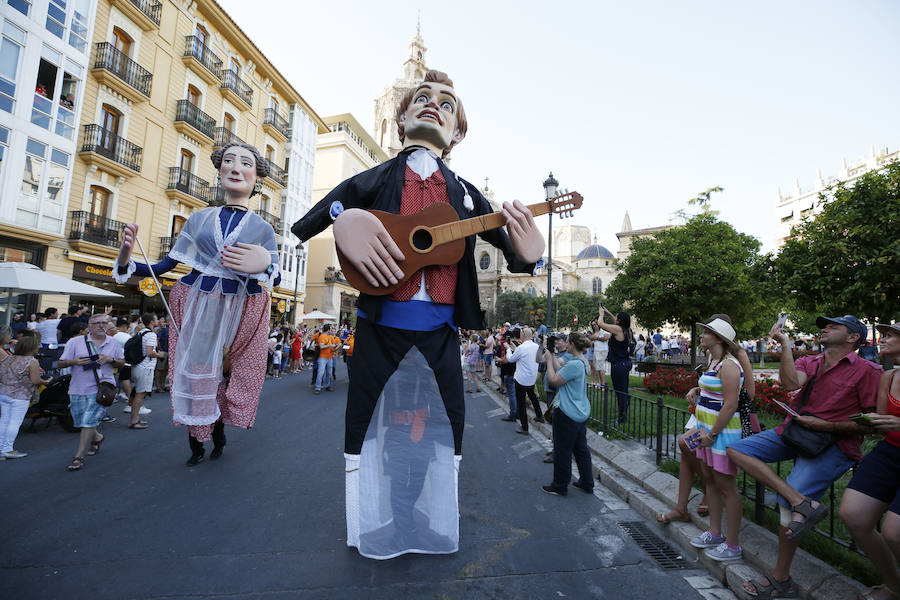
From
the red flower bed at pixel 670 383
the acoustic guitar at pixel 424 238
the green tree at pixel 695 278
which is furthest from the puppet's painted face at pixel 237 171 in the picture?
the green tree at pixel 695 278

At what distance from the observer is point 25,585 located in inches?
90.3

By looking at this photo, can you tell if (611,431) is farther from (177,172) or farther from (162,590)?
(177,172)

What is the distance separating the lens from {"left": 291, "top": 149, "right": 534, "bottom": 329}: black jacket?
2.77 m

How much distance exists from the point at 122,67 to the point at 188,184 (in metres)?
→ 4.52

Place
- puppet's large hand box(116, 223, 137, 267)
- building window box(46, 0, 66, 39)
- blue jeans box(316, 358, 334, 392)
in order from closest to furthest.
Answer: puppet's large hand box(116, 223, 137, 267) → blue jeans box(316, 358, 334, 392) → building window box(46, 0, 66, 39)

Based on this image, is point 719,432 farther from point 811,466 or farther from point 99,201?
point 99,201

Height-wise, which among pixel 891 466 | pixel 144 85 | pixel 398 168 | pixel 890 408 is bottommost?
pixel 891 466

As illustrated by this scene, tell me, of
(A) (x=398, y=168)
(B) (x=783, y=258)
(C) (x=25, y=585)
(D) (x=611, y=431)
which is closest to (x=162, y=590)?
(C) (x=25, y=585)

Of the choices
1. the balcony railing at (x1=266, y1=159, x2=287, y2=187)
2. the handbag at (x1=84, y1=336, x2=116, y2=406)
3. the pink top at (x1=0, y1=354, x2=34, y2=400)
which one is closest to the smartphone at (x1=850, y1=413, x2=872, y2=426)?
the handbag at (x1=84, y1=336, x2=116, y2=406)

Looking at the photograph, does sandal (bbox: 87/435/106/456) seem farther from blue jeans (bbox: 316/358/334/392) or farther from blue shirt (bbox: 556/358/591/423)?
blue jeans (bbox: 316/358/334/392)

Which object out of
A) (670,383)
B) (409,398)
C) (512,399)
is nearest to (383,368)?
(409,398)

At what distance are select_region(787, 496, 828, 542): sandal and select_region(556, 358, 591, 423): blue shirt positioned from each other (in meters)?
1.96

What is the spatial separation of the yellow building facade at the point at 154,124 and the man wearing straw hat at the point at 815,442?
13415 millimetres

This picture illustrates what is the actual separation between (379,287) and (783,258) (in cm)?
1351
